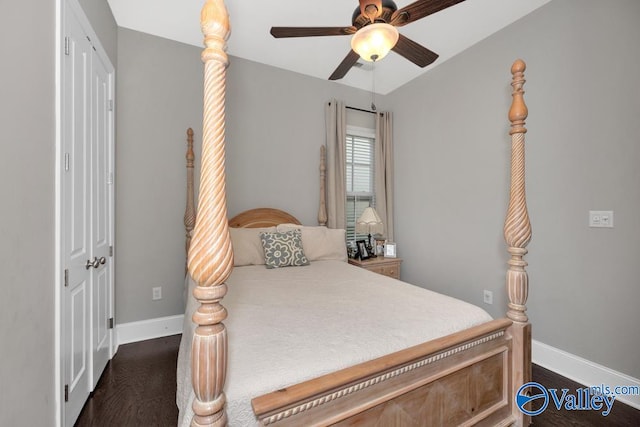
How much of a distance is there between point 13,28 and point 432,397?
7.21 feet

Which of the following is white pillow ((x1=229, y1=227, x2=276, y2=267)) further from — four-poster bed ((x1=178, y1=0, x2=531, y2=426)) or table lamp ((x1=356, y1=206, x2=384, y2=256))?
table lamp ((x1=356, y1=206, x2=384, y2=256))

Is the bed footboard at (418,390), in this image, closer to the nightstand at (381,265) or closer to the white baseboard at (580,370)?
the white baseboard at (580,370)

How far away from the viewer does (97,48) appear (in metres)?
2.04

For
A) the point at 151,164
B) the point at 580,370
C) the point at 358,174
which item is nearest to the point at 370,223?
the point at 358,174

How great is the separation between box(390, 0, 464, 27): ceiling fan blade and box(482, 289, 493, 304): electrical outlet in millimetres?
2441

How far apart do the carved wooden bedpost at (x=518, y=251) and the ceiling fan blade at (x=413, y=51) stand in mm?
545

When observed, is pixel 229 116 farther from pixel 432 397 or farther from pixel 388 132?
pixel 432 397

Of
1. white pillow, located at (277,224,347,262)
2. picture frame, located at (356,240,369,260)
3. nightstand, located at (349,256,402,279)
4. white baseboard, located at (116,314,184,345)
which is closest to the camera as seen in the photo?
white baseboard, located at (116,314,184,345)

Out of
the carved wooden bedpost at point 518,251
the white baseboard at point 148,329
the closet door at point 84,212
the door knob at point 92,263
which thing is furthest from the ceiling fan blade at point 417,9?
the white baseboard at point 148,329

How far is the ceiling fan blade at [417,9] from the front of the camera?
4.94 feet

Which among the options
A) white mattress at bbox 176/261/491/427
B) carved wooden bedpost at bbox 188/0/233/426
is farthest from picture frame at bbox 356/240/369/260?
carved wooden bedpost at bbox 188/0/233/426

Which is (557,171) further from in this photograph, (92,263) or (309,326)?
(92,263)

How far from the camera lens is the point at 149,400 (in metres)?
1.85

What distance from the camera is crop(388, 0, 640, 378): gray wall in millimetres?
1942
